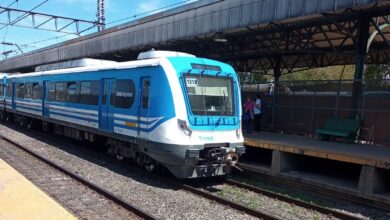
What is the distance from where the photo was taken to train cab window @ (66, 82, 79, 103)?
49.0 ft

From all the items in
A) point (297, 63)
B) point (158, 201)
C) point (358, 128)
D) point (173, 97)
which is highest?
point (297, 63)

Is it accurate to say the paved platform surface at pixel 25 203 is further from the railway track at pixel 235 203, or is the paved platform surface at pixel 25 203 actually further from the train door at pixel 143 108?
the train door at pixel 143 108

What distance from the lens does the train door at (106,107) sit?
12.4 metres

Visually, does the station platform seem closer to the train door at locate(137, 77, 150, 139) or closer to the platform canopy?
the train door at locate(137, 77, 150, 139)

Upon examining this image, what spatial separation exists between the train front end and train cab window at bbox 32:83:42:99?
10.4m

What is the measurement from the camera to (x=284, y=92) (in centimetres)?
1681

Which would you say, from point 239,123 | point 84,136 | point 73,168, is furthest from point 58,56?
point 239,123

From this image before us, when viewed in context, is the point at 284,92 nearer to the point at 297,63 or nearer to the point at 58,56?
the point at 297,63

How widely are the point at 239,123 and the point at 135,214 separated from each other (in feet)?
13.7

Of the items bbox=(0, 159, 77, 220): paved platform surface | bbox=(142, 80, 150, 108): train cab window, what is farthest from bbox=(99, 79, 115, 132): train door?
bbox=(0, 159, 77, 220): paved platform surface

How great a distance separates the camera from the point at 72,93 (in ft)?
50.2

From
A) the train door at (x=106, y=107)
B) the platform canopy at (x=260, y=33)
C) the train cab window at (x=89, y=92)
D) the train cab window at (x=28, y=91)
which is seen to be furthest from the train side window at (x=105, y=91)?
the train cab window at (x=28, y=91)

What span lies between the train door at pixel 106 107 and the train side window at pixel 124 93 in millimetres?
380

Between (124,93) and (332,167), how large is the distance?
6401 mm
